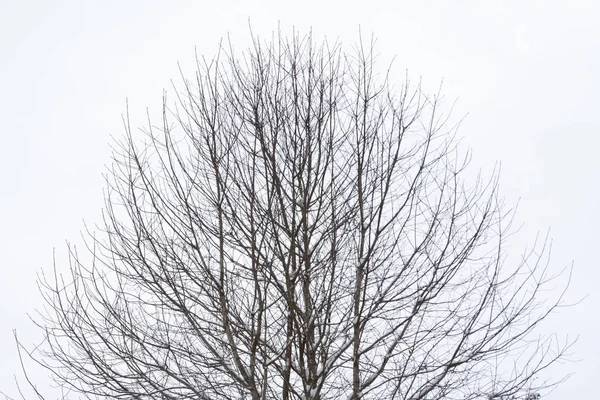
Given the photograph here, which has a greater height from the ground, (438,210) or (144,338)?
(438,210)

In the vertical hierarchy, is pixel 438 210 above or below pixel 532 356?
above

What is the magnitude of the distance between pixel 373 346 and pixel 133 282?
210 cm

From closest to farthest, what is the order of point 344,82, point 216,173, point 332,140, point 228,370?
point 228,370 < point 216,173 < point 332,140 < point 344,82

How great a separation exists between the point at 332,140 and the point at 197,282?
1.78m

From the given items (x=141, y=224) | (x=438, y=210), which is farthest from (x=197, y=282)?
(x=438, y=210)

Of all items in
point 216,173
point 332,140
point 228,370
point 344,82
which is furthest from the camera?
point 344,82

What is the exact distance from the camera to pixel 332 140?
6.33 metres

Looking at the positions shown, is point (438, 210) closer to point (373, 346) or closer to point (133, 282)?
point (373, 346)

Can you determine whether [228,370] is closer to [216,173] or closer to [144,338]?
[144,338]

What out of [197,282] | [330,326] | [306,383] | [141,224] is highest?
[141,224]

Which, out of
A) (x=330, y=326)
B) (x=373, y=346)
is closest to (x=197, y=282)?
(x=330, y=326)

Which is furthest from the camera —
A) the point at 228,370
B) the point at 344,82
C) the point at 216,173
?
the point at 344,82

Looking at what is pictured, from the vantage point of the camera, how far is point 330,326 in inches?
223

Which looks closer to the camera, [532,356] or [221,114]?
[532,356]
